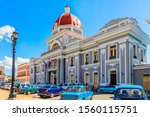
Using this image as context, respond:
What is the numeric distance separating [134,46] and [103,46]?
4433mm

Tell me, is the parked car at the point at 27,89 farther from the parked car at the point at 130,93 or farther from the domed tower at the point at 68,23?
the domed tower at the point at 68,23

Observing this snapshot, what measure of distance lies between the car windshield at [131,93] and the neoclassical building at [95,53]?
15378mm

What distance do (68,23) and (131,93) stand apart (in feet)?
113

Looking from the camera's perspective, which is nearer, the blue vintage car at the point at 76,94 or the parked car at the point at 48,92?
the blue vintage car at the point at 76,94

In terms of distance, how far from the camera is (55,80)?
4038 cm

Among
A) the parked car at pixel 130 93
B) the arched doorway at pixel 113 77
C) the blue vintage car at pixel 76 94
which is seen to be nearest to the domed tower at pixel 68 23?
the arched doorway at pixel 113 77

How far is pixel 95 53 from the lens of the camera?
101 ft

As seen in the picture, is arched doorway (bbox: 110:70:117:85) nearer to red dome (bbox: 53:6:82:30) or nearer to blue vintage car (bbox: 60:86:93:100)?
blue vintage car (bbox: 60:86:93:100)

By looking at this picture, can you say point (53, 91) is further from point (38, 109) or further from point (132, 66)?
point (38, 109)

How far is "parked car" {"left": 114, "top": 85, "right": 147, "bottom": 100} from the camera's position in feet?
28.6

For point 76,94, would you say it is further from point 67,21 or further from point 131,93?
point 67,21

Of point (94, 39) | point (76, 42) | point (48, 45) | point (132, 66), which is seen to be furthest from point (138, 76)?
point (48, 45)

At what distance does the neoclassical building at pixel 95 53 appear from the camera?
2489 centimetres

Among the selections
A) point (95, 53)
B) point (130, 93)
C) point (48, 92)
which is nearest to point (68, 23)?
point (95, 53)
